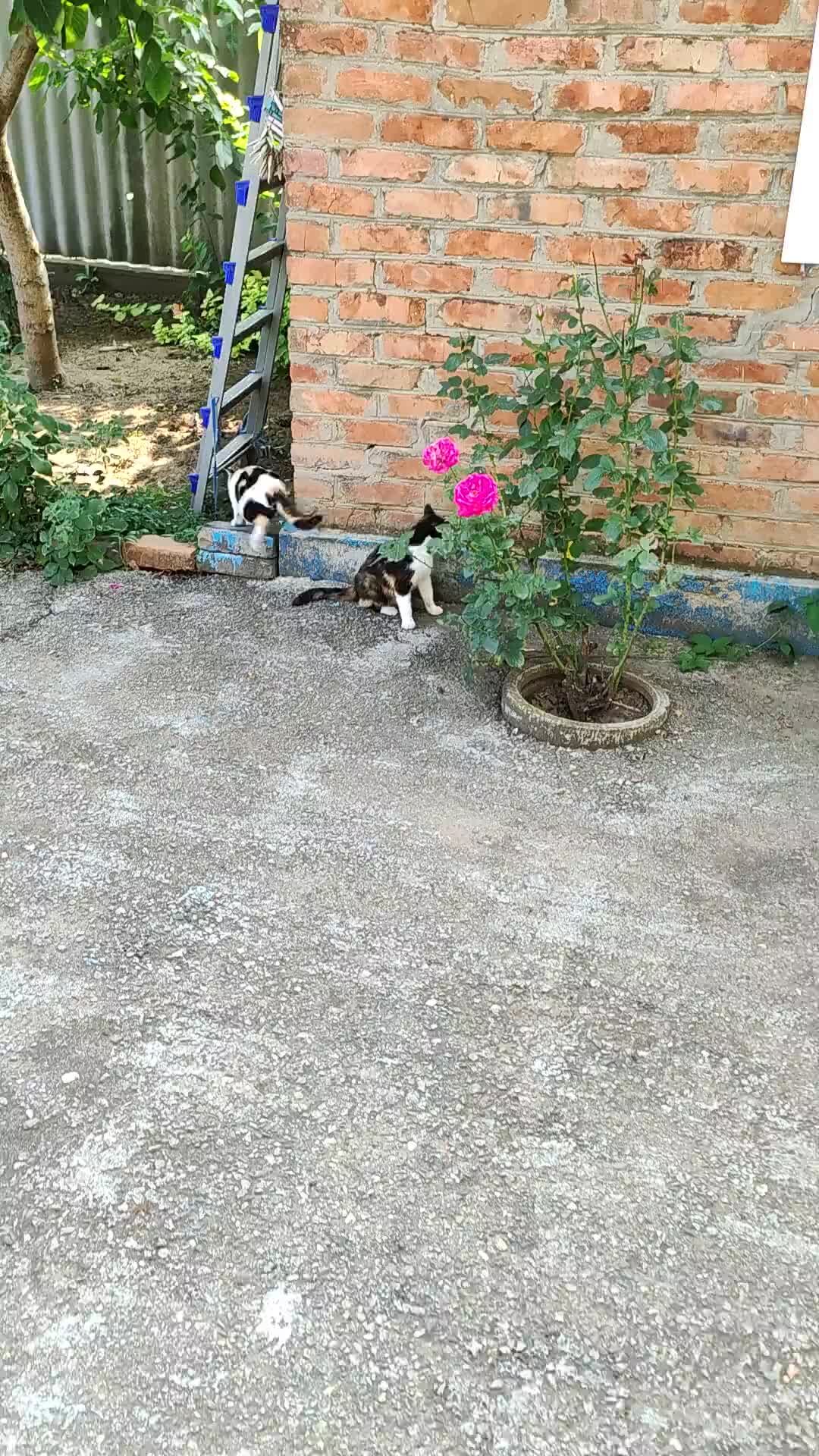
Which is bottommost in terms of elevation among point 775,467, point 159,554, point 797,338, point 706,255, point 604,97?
point 159,554

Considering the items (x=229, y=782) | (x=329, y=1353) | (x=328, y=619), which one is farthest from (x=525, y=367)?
(x=329, y=1353)

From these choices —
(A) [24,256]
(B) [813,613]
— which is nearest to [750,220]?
(B) [813,613]

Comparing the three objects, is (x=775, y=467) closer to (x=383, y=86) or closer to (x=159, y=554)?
(x=383, y=86)

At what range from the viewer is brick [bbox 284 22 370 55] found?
11.4 feet

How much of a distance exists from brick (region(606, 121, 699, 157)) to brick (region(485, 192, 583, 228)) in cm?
21

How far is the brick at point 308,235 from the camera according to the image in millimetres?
3715

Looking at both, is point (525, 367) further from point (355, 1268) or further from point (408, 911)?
point (355, 1268)

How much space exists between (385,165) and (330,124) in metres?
0.21

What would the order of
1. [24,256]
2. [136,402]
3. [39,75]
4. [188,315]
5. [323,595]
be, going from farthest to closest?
[188,315] < [136,402] < [39,75] < [24,256] < [323,595]

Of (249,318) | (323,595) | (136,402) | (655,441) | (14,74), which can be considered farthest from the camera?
(136,402)

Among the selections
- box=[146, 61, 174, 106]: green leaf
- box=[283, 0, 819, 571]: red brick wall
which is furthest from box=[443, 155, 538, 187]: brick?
box=[146, 61, 174, 106]: green leaf

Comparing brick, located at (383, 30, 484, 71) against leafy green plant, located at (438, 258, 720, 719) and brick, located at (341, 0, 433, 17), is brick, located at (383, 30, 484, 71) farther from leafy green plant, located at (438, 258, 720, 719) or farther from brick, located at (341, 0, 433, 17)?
leafy green plant, located at (438, 258, 720, 719)

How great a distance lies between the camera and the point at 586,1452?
62.2 inches

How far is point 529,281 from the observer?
3602mm
